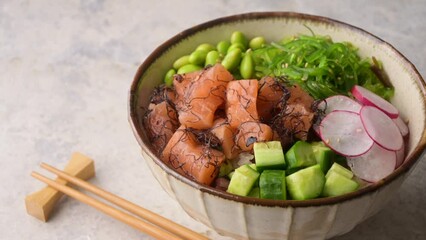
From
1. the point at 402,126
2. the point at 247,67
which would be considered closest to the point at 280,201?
the point at 402,126

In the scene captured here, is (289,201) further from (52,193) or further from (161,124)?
(52,193)

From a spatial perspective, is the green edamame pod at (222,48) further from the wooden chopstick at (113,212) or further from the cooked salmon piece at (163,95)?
the wooden chopstick at (113,212)

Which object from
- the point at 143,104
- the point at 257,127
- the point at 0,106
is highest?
the point at 257,127

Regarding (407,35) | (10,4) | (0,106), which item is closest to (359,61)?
(407,35)

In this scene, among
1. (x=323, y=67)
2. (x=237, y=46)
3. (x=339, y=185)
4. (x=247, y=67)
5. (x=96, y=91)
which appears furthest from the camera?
(x=96, y=91)

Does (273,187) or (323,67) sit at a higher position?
(323,67)

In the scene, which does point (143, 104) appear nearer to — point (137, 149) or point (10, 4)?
point (137, 149)

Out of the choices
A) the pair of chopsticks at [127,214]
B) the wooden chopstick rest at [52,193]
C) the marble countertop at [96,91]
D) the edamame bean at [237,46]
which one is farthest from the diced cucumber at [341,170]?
the wooden chopstick rest at [52,193]
